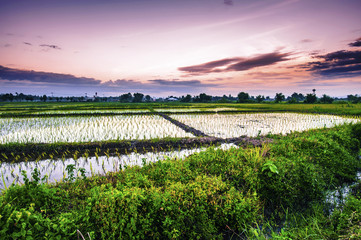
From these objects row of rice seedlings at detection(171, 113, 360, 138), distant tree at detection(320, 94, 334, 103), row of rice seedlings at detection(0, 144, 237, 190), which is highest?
distant tree at detection(320, 94, 334, 103)

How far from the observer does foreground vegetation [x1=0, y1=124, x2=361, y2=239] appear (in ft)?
7.60

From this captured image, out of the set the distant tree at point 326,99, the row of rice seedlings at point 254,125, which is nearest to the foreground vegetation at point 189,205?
the row of rice seedlings at point 254,125

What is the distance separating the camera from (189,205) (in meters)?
2.80

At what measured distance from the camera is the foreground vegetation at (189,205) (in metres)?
2.32

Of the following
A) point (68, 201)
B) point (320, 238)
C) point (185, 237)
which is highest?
point (68, 201)

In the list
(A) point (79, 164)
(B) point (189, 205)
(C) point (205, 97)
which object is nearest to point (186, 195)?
(B) point (189, 205)

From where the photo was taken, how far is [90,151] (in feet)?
24.7

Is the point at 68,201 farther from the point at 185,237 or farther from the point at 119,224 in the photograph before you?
the point at 185,237

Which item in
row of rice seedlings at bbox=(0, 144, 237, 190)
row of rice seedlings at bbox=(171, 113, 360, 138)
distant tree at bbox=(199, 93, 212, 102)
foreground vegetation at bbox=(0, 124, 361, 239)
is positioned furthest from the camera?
distant tree at bbox=(199, 93, 212, 102)

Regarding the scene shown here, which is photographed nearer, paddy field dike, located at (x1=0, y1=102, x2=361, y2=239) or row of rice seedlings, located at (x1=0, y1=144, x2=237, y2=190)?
paddy field dike, located at (x1=0, y1=102, x2=361, y2=239)

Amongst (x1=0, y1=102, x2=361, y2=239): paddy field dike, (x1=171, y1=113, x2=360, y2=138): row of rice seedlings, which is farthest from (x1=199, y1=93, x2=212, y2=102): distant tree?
(x1=0, y1=102, x2=361, y2=239): paddy field dike

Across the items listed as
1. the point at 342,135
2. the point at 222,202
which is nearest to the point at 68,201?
the point at 222,202

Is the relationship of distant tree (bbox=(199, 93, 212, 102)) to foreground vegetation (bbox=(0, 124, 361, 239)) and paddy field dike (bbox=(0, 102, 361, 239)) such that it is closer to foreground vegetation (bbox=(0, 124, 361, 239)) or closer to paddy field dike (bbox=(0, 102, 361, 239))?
paddy field dike (bbox=(0, 102, 361, 239))

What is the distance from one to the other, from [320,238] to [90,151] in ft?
25.4
